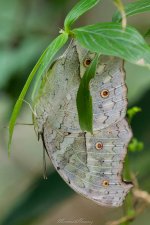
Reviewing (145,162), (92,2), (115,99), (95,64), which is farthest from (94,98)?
(145,162)

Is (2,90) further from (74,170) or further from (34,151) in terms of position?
(74,170)

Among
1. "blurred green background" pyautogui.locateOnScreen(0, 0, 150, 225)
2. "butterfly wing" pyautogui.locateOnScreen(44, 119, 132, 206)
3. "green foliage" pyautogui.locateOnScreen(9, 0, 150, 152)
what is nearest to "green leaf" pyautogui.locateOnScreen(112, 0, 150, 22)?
"green foliage" pyautogui.locateOnScreen(9, 0, 150, 152)

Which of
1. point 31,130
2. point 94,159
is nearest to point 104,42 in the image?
point 94,159

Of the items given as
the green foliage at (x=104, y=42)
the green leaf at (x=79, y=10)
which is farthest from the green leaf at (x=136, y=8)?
the green leaf at (x=79, y=10)

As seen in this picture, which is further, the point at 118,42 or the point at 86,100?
the point at 86,100

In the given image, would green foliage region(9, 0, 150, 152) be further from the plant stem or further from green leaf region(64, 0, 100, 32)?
the plant stem

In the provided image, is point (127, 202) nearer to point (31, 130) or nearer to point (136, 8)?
point (136, 8)
